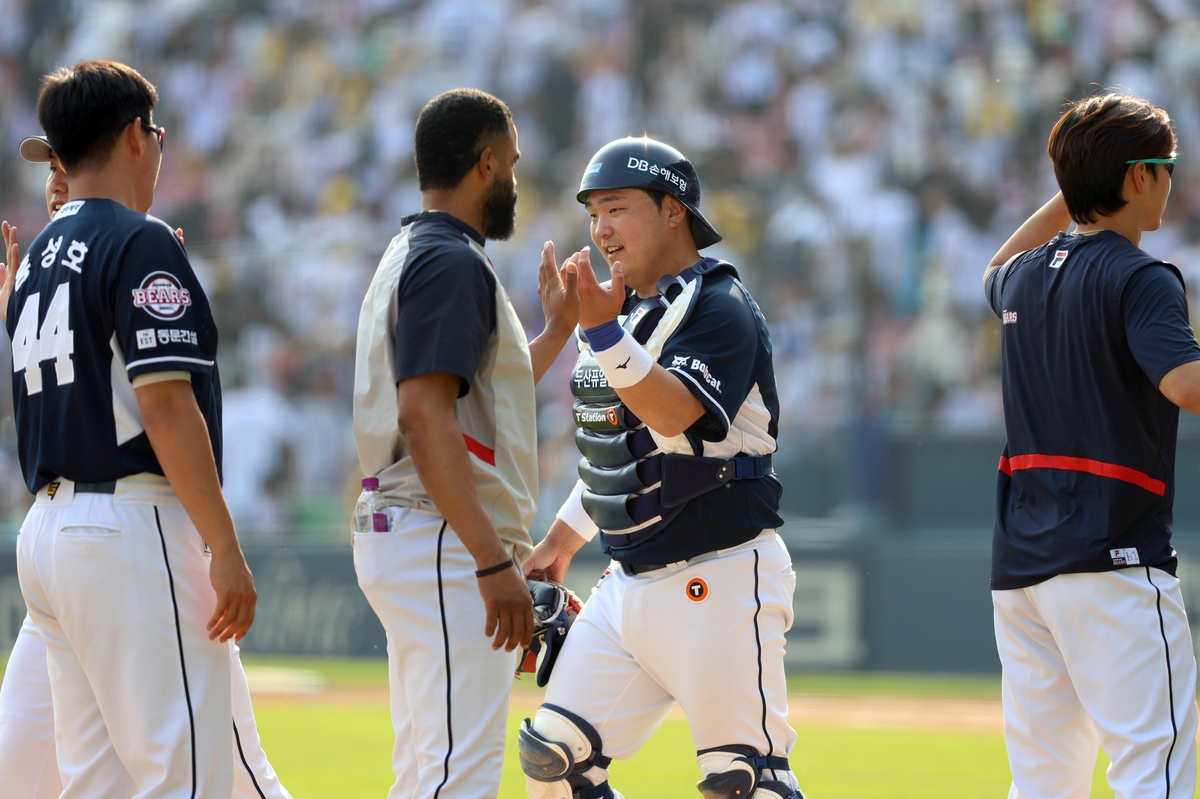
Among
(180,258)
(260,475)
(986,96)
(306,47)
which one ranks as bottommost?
(260,475)

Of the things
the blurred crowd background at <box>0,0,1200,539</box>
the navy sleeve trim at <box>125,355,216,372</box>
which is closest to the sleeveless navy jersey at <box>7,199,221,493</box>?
the navy sleeve trim at <box>125,355,216,372</box>

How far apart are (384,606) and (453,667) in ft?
0.88

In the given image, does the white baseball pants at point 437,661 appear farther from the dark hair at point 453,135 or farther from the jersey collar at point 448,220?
the dark hair at point 453,135

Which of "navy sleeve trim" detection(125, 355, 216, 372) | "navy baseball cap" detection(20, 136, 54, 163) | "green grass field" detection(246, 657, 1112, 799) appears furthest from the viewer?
"green grass field" detection(246, 657, 1112, 799)

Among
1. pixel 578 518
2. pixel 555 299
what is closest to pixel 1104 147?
pixel 555 299

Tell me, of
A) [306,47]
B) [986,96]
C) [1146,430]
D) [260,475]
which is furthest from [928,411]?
[306,47]

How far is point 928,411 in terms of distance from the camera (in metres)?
11.3

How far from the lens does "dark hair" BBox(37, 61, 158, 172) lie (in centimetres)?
355

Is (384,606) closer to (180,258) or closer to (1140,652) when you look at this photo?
(180,258)

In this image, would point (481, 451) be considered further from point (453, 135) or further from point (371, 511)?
point (453, 135)

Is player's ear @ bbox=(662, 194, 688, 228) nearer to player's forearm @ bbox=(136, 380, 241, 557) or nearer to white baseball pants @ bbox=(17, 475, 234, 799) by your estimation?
player's forearm @ bbox=(136, 380, 241, 557)

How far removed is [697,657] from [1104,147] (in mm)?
1845

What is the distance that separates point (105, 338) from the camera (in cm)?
342

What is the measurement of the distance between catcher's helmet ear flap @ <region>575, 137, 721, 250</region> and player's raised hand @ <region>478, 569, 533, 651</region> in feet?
4.33
